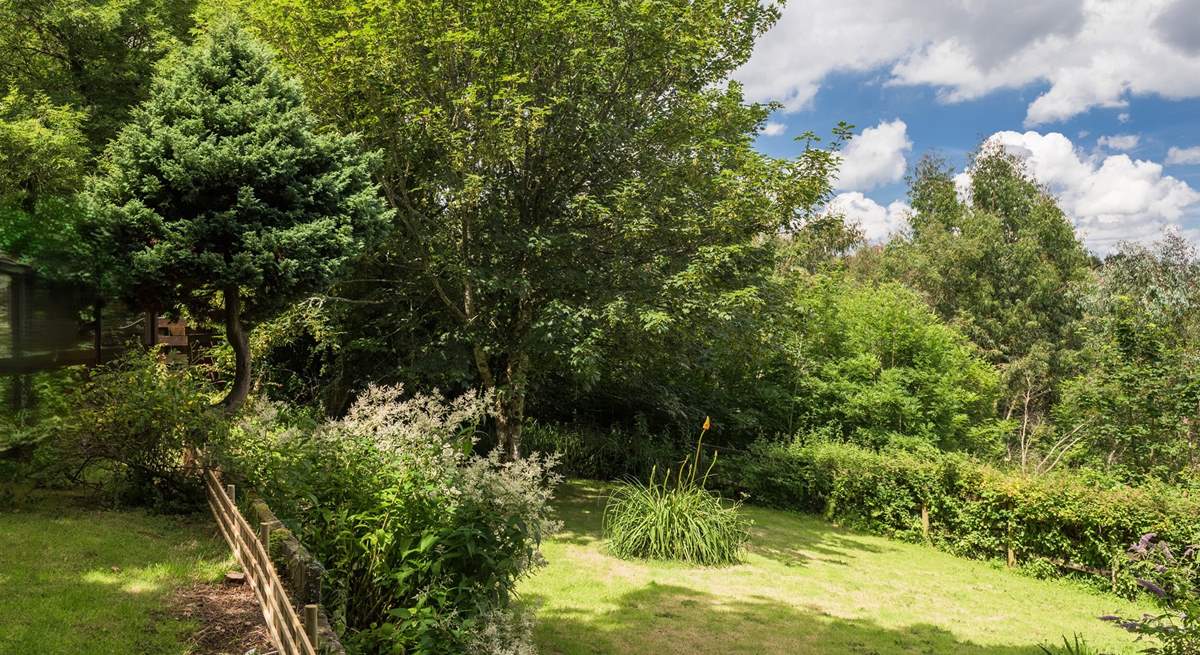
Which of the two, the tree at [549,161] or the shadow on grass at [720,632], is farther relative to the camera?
the tree at [549,161]

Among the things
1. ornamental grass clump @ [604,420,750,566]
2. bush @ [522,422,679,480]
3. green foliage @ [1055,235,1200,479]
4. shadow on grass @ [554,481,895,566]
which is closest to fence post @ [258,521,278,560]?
ornamental grass clump @ [604,420,750,566]

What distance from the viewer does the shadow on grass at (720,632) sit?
5941 mm

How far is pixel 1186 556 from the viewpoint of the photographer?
7.98 metres

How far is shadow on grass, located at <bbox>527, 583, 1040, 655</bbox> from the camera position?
19.5 feet

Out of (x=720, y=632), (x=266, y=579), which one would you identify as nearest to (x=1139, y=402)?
(x=720, y=632)

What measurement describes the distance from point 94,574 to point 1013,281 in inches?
1111

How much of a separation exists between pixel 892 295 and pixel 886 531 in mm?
6920

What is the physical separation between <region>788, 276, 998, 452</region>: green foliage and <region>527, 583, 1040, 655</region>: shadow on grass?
28.2 ft

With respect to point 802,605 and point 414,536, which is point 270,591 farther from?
point 802,605

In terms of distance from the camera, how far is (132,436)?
5797 mm

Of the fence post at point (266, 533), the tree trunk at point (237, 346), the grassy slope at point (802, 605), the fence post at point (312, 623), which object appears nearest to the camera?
the fence post at point (312, 623)

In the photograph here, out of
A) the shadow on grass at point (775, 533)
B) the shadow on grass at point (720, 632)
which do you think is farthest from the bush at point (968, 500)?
the shadow on grass at point (720, 632)

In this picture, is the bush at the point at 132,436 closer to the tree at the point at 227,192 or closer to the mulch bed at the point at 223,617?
the tree at the point at 227,192

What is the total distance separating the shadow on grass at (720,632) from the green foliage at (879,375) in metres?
8.59
